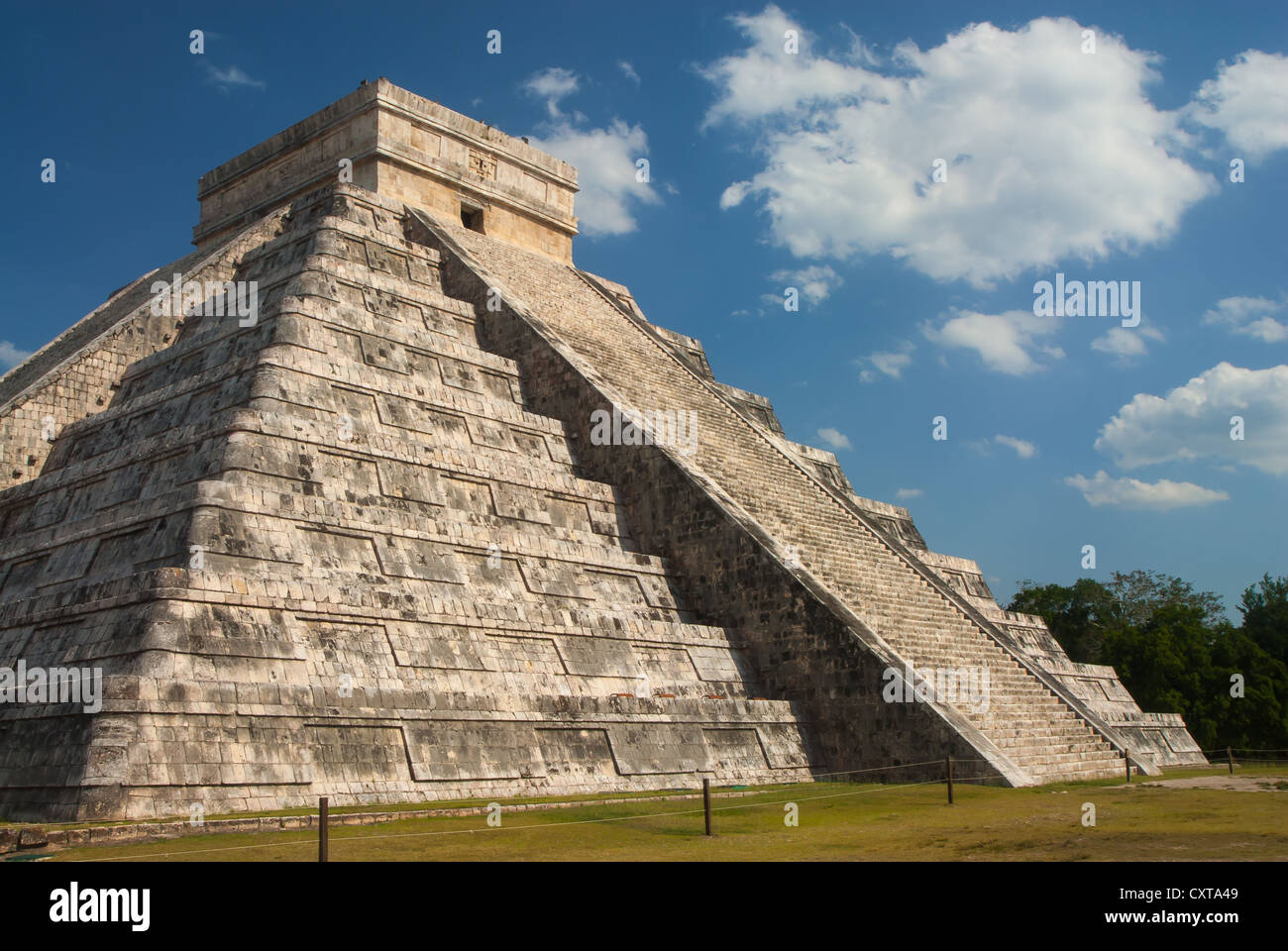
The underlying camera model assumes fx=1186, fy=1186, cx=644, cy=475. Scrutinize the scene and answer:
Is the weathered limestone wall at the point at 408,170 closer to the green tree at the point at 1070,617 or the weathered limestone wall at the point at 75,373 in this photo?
the weathered limestone wall at the point at 75,373

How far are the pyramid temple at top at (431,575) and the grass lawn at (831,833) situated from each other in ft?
3.98

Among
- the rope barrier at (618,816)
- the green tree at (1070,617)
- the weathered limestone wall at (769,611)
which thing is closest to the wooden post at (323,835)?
the rope barrier at (618,816)

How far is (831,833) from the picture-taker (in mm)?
Answer: 10484

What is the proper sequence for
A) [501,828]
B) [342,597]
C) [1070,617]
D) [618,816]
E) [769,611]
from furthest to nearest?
[1070,617], [769,611], [342,597], [618,816], [501,828]

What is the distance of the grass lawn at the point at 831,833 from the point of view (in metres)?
8.73

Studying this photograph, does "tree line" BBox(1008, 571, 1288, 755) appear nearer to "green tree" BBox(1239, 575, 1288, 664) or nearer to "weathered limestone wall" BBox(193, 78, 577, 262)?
"green tree" BBox(1239, 575, 1288, 664)

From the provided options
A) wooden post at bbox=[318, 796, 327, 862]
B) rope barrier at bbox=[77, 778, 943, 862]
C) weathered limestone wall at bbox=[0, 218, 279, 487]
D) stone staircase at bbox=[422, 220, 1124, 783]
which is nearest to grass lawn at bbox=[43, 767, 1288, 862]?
rope barrier at bbox=[77, 778, 943, 862]

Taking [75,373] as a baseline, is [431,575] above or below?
below

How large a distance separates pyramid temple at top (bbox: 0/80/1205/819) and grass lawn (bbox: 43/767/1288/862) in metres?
1.21

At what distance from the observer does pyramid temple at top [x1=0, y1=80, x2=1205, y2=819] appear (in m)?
11.4

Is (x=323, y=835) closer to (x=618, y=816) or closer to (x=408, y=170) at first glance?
(x=618, y=816)

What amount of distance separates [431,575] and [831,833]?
6058 millimetres

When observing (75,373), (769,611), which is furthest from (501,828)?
(75,373)
